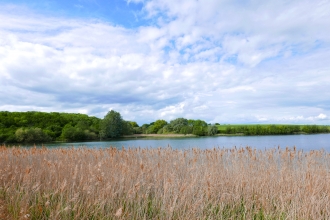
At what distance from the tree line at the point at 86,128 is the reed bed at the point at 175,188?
119 ft

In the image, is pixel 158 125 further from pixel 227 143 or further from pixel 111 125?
pixel 227 143

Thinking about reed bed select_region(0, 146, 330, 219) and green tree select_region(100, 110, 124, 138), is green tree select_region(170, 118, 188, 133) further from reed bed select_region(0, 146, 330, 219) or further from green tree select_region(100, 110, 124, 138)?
reed bed select_region(0, 146, 330, 219)

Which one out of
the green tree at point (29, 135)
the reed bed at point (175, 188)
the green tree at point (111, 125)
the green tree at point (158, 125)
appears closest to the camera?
the reed bed at point (175, 188)

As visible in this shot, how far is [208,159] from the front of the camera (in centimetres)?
706

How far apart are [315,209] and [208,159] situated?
3197mm

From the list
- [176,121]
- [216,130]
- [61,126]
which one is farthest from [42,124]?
[216,130]

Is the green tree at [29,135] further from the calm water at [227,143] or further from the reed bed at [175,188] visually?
the reed bed at [175,188]

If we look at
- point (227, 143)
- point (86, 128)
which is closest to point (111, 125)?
point (86, 128)

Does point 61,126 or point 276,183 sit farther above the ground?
point 61,126

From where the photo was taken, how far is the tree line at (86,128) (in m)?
39.4

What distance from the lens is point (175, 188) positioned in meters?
4.24

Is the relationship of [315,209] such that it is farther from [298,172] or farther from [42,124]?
[42,124]

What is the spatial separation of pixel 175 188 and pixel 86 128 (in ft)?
158

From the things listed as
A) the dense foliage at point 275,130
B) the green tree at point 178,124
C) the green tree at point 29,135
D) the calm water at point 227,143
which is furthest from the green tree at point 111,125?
the dense foliage at point 275,130
